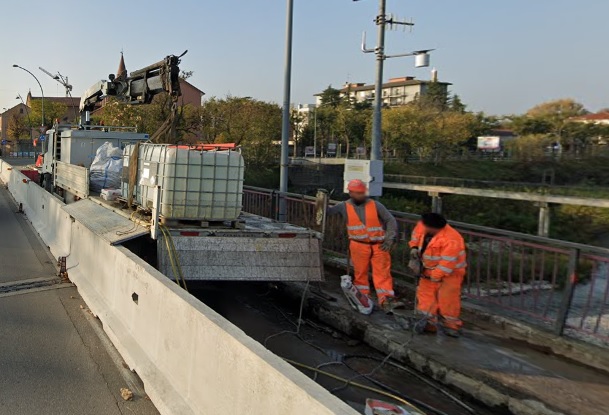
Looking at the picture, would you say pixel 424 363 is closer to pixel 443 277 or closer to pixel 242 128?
pixel 443 277

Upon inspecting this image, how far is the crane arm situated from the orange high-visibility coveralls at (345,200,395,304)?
3.68 m

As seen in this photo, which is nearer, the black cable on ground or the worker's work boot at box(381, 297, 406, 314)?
the black cable on ground

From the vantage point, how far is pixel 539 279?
6051mm

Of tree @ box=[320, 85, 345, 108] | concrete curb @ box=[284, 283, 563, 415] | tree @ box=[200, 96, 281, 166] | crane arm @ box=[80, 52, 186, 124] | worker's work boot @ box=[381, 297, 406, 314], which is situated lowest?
concrete curb @ box=[284, 283, 563, 415]

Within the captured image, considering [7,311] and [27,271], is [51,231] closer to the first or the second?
[27,271]

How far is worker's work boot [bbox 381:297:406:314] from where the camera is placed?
644cm

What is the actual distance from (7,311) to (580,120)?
8603 cm

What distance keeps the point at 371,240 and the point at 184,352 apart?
3.41 m

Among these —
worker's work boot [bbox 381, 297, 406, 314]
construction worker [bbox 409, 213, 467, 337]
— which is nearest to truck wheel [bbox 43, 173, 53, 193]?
worker's work boot [bbox 381, 297, 406, 314]

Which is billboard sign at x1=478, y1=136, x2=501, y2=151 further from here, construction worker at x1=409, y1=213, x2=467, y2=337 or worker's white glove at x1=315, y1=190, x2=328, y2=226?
construction worker at x1=409, y1=213, x2=467, y2=337

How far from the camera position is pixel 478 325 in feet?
20.1

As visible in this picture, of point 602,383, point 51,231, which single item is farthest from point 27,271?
point 602,383

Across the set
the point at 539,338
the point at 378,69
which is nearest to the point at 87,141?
the point at 378,69

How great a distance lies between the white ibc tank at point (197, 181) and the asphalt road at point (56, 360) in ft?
5.73
